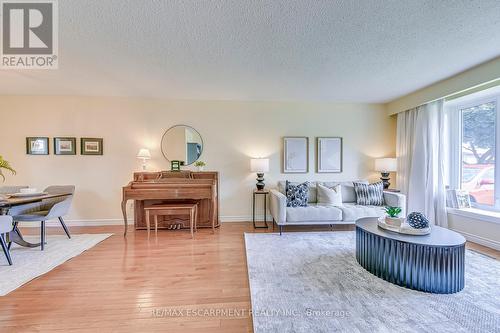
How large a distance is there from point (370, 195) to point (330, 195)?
0.71 m

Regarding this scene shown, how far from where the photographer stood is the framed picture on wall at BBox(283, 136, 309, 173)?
4.36 m

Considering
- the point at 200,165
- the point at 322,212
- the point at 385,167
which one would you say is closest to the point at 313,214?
the point at 322,212

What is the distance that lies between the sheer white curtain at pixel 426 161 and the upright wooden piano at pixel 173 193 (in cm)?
364

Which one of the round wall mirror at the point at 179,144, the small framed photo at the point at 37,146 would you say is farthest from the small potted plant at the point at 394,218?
the small framed photo at the point at 37,146

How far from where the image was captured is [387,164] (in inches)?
162

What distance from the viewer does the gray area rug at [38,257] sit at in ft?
6.94

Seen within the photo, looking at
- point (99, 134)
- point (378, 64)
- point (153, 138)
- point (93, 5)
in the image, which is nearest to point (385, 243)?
point (378, 64)

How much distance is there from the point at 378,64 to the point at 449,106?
2.22 meters

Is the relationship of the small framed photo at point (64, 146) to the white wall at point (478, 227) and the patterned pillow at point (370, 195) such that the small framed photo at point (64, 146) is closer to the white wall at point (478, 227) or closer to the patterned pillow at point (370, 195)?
the patterned pillow at point (370, 195)

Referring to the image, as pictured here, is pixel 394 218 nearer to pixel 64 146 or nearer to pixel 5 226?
pixel 5 226

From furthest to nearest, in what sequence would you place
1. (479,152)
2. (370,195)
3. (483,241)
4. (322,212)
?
(370,195), (322,212), (479,152), (483,241)

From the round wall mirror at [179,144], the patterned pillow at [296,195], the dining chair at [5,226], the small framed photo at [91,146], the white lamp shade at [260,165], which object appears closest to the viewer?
the dining chair at [5,226]

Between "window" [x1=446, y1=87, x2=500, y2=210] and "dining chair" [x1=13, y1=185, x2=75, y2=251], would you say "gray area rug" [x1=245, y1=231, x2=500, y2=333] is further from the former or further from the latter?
"dining chair" [x1=13, y1=185, x2=75, y2=251]

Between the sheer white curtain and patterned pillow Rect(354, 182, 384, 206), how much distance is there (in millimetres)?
637
